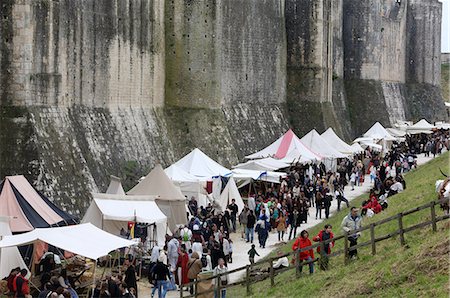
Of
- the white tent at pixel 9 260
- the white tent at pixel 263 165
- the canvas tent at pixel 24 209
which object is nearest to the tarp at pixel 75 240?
the white tent at pixel 9 260

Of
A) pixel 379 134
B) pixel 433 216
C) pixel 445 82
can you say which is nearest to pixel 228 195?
pixel 433 216

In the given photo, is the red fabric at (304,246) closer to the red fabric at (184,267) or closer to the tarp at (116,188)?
the red fabric at (184,267)

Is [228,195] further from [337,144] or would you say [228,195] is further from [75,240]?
[337,144]

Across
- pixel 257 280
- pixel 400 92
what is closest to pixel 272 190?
pixel 257 280

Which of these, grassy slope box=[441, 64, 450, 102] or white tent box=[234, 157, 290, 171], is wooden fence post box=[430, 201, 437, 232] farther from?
grassy slope box=[441, 64, 450, 102]

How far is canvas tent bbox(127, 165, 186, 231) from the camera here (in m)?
25.5

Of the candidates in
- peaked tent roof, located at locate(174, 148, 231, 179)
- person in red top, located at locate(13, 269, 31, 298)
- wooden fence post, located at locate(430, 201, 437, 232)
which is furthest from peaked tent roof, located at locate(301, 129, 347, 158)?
person in red top, located at locate(13, 269, 31, 298)

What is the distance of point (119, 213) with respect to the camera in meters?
22.3

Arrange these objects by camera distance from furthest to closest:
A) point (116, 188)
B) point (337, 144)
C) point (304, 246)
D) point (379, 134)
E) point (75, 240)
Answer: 1. point (379, 134)
2. point (337, 144)
3. point (116, 188)
4. point (304, 246)
5. point (75, 240)

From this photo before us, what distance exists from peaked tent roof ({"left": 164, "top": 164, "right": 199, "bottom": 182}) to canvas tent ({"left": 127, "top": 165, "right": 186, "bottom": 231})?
2134 millimetres

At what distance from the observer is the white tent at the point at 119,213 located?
22.3 m

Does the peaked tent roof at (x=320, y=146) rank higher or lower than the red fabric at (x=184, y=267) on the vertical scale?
higher

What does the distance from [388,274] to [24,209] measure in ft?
27.6

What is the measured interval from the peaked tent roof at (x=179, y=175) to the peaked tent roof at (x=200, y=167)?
633 millimetres
